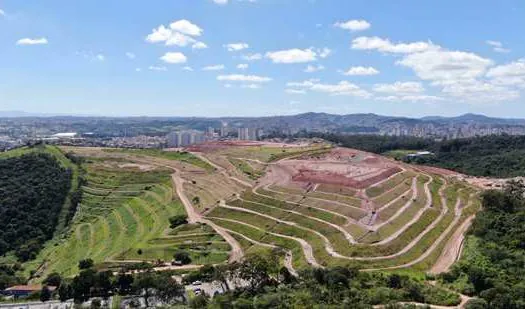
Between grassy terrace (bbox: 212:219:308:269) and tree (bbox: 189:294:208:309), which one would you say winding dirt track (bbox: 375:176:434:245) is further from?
tree (bbox: 189:294:208:309)

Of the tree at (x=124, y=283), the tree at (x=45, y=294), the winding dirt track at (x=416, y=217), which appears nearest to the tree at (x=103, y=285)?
the tree at (x=124, y=283)

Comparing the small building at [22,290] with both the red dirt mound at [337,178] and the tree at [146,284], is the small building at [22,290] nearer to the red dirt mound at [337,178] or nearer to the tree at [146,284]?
the tree at [146,284]

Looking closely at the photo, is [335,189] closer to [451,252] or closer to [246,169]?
[451,252]

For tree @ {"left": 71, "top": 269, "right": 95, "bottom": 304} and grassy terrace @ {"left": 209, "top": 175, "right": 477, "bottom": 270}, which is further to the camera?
grassy terrace @ {"left": 209, "top": 175, "right": 477, "bottom": 270}

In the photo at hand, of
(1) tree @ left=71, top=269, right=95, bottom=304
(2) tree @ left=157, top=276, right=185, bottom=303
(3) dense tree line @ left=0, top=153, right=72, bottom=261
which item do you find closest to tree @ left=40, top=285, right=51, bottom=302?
(1) tree @ left=71, top=269, right=95, bottom=304

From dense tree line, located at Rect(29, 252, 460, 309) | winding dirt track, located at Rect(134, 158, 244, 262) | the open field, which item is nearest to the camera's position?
dense tree line, located at Rect(29, 252, 460, 309)

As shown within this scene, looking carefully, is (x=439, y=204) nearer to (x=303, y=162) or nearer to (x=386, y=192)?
(x=386, y=192)
